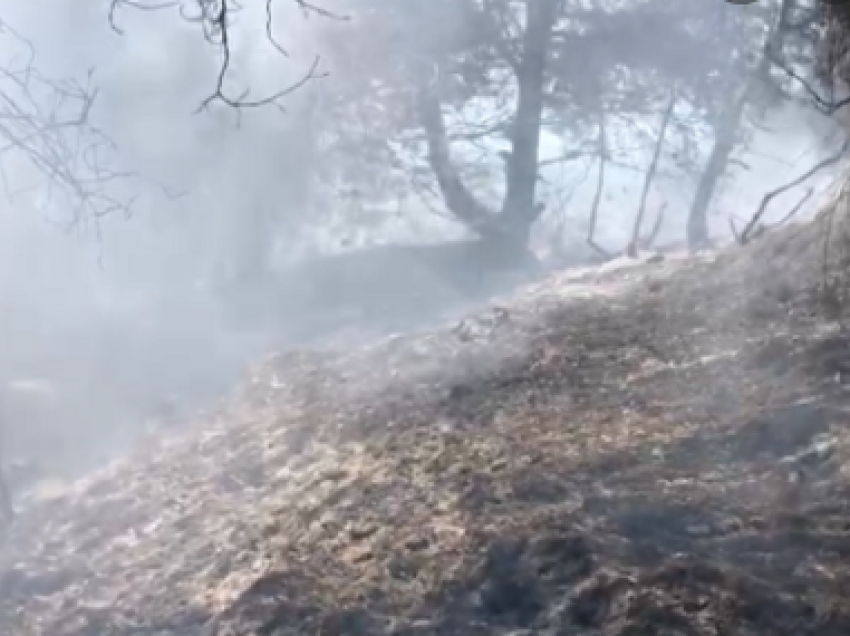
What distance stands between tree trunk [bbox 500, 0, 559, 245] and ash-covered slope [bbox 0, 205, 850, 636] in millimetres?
4846

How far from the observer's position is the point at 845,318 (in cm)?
441

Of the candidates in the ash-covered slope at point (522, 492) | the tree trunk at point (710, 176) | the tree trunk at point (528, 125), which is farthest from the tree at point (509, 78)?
the ash-covered slope at point (522, 492)

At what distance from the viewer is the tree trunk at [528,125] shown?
1045 cm

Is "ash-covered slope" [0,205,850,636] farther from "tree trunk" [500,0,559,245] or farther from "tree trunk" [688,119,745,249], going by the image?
"tree trunk" [500,0,559,245]

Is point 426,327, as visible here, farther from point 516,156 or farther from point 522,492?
point 522,492

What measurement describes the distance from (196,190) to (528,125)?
3253 mm

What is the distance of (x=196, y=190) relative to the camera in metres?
12.2

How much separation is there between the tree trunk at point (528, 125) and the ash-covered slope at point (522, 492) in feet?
15.9

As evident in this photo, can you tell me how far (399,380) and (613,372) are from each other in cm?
111

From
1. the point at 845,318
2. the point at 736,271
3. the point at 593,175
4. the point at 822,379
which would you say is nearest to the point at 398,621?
the point at 822,379

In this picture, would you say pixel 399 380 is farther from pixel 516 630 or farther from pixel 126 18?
pixel 126 18

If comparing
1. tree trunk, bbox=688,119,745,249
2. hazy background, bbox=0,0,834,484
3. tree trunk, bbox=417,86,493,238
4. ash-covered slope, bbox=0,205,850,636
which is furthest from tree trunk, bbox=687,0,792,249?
ash-covered slope, bbox=0,205,850,636

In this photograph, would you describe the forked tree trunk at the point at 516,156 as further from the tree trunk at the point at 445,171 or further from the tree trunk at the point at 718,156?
the tree trunk at the point at 718,156

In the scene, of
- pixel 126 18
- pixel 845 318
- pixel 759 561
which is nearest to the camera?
pixel 759 561
